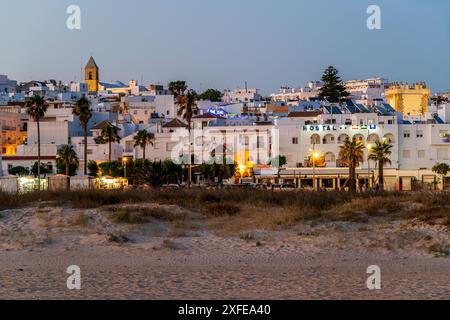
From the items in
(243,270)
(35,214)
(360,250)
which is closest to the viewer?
(243,270)

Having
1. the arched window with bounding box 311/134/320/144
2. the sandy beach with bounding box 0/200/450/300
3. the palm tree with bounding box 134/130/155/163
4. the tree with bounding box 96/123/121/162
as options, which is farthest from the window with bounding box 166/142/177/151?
the sandy beach with bounding box 0/200/450/300

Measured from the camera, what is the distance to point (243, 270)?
18.0 meters

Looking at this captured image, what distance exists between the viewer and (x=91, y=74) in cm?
18062

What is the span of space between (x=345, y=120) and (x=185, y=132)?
57.5 feet

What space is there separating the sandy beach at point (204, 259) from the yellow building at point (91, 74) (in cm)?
15439

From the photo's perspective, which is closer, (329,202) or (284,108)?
(329,202)

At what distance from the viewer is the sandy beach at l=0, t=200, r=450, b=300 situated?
1518 centimetres

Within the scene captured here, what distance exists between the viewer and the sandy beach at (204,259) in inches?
598

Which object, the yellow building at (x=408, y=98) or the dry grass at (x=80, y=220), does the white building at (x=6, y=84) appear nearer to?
the yellow building at (x=408, y=98)

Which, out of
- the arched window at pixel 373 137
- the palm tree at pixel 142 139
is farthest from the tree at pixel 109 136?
the arched window at pixel 373 137

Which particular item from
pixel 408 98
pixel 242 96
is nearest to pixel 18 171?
pixel 408 98

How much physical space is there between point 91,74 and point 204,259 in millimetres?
165517
